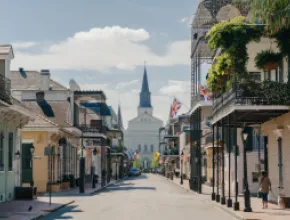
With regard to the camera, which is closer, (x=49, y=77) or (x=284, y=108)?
(x=284, y=108)

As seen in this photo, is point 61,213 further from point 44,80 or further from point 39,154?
point 44,80

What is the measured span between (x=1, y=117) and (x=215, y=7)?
20.6 metres

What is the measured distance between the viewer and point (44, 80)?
57.7 metres

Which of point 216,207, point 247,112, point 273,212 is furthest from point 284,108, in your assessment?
point 216,207

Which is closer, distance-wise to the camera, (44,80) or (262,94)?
(262,94)

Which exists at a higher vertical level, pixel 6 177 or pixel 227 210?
pixel 6 177

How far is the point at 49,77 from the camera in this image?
5956 cm

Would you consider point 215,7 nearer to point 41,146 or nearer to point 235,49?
point 41,146

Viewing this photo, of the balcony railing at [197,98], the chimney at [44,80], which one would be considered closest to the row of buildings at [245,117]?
the balcony railing at [197,98]

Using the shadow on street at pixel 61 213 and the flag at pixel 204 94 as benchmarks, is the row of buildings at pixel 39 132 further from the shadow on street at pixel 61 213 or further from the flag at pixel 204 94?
the flag at pixel 204 94

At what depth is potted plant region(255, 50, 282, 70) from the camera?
27.2 meters

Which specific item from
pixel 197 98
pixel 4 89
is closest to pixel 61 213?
pixel 4 89

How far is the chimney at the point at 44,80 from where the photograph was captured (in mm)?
57062

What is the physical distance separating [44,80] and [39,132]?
16521mm
